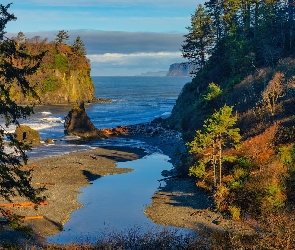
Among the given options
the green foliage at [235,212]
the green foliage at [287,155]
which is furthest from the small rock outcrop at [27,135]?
the green foliage at [287,155]

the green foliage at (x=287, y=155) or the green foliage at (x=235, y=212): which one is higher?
the green foliage at (x=287, y=155)

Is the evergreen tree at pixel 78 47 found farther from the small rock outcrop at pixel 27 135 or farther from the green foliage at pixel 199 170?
the green foliage at pixel 199 170

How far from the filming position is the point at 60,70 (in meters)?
113

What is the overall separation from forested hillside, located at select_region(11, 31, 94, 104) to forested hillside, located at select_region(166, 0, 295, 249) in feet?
177

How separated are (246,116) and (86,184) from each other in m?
16.0

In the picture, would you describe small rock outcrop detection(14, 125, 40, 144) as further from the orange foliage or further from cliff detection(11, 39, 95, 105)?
cliff detection(11, 39, 95, 105)

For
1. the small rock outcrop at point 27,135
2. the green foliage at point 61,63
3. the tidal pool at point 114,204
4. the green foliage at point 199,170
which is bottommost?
the tidal pool at point 114,204

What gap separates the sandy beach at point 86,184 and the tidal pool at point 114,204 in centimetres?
66

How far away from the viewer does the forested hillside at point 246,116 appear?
24109 millimetres

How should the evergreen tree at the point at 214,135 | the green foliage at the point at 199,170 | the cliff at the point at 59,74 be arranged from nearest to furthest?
1. the evergreen tree at the point at 214,135
2. the green foliage at the point at 199,170
3. the cliff at the point at 59,74

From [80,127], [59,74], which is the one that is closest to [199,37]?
[80,127]

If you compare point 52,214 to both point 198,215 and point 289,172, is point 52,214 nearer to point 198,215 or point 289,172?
point 198,215

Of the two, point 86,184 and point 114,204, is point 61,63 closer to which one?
point 86,184

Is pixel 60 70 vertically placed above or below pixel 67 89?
above
